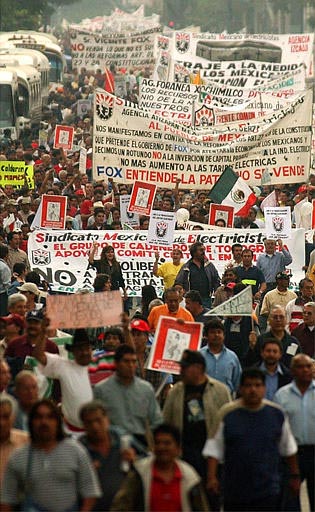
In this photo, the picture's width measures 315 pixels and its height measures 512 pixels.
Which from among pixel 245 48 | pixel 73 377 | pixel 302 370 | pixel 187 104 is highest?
pixel 245 48

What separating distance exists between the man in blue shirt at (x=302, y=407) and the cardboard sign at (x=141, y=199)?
35.1ft

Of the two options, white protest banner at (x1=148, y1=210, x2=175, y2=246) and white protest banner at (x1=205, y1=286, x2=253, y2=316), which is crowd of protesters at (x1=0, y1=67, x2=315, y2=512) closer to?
white protest banner at (x1=205, y1=286, x2=253, y2=316)

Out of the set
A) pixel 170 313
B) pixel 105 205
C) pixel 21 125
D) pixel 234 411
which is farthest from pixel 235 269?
pixel 21 125

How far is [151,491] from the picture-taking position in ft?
28.2

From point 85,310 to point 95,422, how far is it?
2736 millimetres

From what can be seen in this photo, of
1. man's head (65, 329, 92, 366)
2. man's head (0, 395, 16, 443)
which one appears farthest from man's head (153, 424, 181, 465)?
man's head (65, 329, 92, 366)

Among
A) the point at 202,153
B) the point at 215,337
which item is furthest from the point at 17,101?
the point at 215,337

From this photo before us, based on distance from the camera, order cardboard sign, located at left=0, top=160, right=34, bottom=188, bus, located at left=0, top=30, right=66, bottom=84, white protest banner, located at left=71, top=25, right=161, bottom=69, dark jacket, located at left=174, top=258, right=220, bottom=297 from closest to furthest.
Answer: dark jacket, located at left=174, top=258, right=220, bottom=297, cardboard sign, located at left=0, top=160, right=34, bottom=188, white protest banner, located at left=71, top=25, right=161, bottom=69, bus, located at left=0, top=30, right=66, bottom=84

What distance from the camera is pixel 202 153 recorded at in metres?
23.5

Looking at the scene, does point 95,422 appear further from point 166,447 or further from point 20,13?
point 20,13

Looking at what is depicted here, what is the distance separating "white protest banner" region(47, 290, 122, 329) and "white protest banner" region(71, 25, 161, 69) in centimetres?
4000

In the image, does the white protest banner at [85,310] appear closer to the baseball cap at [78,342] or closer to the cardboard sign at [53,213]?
the baseball cap at [78,342]

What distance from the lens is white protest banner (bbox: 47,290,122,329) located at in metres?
11.6

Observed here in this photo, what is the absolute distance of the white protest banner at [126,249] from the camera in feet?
60.1
